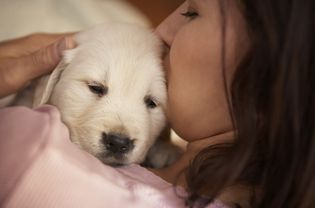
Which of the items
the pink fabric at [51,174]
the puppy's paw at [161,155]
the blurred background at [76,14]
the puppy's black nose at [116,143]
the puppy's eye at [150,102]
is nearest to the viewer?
the pink fabric at [51,174]

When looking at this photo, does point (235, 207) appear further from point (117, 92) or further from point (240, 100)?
point (117, 92)

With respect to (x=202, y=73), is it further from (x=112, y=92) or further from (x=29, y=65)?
(x=29, y=65)

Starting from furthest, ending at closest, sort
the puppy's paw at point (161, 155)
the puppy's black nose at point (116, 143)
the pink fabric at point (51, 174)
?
the puppy's paw at point (161, 155)
the puppy's black nose at point (116, 143)
the pink fabric at point (51, 174)

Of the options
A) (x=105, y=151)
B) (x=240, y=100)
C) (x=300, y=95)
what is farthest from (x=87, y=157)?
(x=300, y=95)

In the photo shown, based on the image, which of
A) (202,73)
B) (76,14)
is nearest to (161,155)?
(202,73)

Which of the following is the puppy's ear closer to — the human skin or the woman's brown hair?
the human skin

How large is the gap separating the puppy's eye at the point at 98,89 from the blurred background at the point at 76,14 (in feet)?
2.02

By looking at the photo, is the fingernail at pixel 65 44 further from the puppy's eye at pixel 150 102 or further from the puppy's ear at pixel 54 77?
the puppy's eye at pixel 150 102

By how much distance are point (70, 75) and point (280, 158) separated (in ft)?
1.98

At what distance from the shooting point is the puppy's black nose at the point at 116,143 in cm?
118

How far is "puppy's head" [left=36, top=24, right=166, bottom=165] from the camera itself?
47.1 inches

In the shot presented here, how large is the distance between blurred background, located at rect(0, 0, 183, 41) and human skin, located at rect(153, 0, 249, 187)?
2.05 ft

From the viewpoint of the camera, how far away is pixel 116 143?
1.18 meters

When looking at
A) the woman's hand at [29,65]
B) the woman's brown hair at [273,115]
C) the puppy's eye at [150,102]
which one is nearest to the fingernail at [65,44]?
the woman's hand at [29,65]
